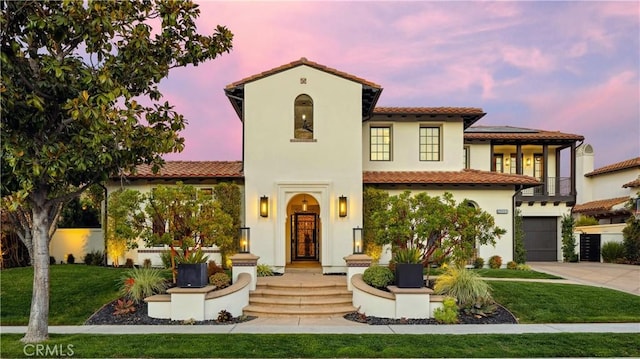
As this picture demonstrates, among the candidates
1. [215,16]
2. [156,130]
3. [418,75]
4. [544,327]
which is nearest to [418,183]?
[544,327]

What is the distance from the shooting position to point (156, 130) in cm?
888

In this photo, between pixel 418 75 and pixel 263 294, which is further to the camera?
pixel 418 75

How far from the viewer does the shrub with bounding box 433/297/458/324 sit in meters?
10.1

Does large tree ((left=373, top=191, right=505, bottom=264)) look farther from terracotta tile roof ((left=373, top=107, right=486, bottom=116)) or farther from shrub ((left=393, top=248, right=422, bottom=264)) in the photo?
terracotta tile roof ((left=373, top=107, right=486, bottom=116))

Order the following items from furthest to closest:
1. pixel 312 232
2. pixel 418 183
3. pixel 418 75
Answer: pixel 418 75 → pixel 312 232 → pixel 418 183

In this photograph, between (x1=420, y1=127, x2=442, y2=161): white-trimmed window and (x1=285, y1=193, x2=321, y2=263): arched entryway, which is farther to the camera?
(x1=420, y1=127, x2=442, y2=161): white-trimmed window

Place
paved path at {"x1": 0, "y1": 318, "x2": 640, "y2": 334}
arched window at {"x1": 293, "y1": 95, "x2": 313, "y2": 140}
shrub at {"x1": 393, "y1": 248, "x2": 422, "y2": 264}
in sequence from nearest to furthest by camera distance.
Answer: paved path at {"x1": 0, "y1": 318, "x2": 640, "y2": 334}, shrub at {"x1": 393, "y1": 248, "x2": 422, "y2": 264}, arched window at {"x1": 293, "y1": 95, "x2": 313, "y2": 140}

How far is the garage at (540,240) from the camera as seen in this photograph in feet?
75.7

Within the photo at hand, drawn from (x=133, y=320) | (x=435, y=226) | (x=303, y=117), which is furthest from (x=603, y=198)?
(x=133, y=320)

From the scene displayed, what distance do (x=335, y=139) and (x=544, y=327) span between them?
356 inches

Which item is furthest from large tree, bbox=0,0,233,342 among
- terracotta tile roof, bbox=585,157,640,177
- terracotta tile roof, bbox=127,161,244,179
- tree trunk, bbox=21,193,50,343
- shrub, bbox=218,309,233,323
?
terracotta tile roof, bbox=585,157,640,177

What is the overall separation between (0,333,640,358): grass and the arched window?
28.4 ft

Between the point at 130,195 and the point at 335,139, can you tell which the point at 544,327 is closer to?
the point at 335,139

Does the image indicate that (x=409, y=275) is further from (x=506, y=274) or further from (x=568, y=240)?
(x=568, y=240)
